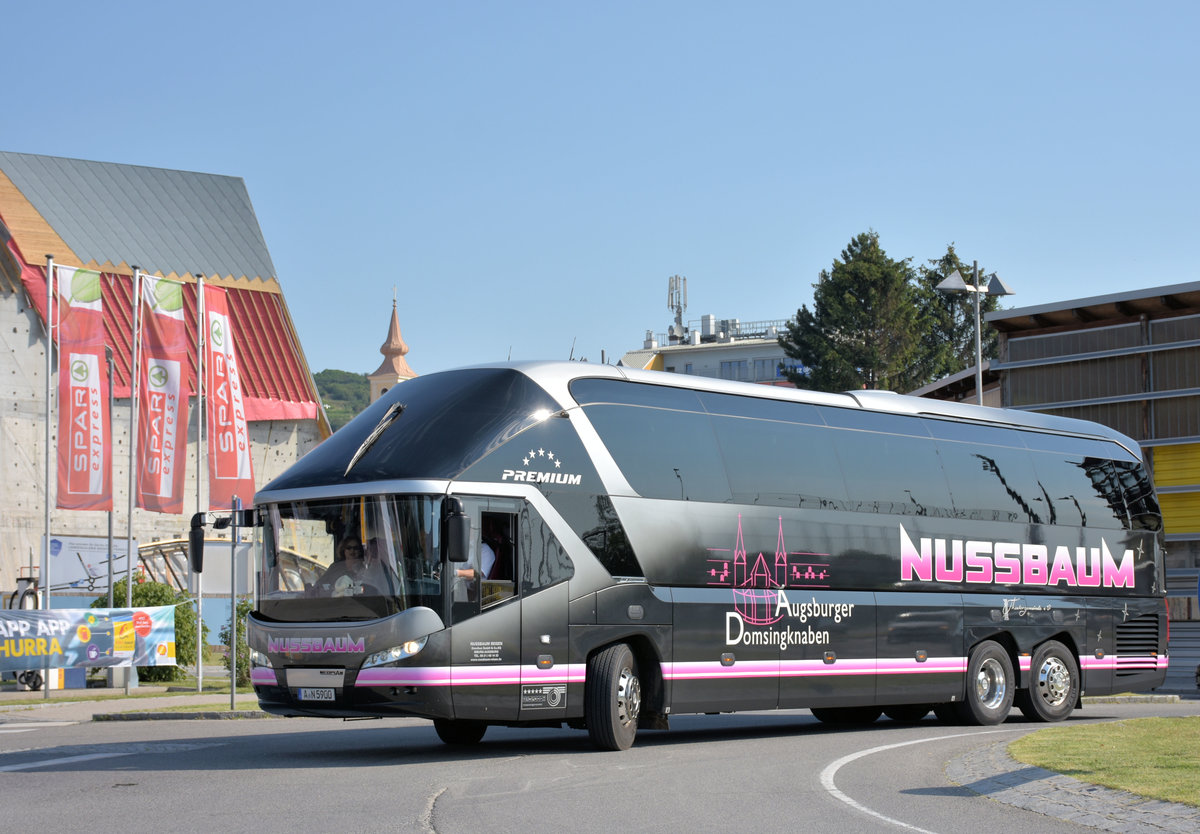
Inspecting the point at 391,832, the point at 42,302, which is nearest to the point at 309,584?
the point at 391,832

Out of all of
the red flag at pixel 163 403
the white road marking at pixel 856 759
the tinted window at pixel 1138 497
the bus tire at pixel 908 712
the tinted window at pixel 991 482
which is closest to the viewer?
the white road marking at pixel 856 759

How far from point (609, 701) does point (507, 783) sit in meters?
2.91

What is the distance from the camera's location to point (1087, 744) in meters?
14.6

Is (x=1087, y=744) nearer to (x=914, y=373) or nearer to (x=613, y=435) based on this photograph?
(x=613, y=435)

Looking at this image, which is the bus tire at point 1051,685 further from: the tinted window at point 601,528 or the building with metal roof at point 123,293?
the building with metal roof at point 123,293

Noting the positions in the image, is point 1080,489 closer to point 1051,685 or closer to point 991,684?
point 1051,685

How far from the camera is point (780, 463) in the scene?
17359mm

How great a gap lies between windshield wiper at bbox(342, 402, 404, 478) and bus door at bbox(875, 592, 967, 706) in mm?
6624

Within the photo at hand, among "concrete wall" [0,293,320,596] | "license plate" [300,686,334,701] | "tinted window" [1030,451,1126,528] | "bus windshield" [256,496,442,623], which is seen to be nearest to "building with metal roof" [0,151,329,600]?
"concrete wall" [0,293,320,596]

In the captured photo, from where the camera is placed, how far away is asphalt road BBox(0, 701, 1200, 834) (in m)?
9.86

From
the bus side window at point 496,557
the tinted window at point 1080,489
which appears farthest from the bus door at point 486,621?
the tinted window at point 1080,489

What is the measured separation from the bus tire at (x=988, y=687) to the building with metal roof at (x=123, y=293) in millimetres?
47155

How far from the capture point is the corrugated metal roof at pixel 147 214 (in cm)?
7094

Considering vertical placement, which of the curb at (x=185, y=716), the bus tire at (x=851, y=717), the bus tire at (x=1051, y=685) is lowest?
the curb at (x=185, y=716)
